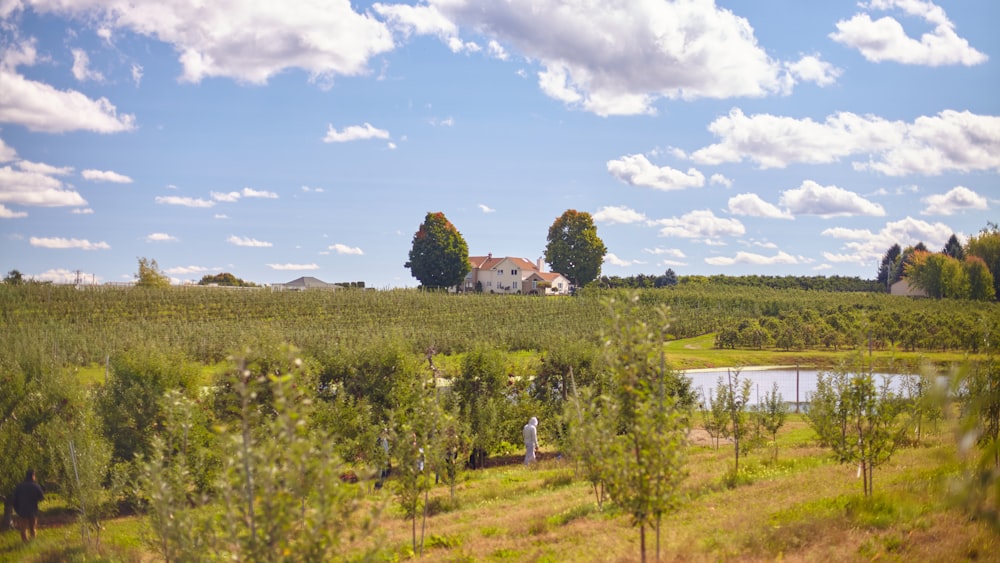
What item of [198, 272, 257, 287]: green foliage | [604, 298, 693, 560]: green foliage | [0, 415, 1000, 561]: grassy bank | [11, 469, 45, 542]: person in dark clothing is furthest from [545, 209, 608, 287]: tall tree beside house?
[604, 298, 693, 560]: green foliage

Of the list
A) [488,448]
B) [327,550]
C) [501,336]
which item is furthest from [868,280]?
[327,550]

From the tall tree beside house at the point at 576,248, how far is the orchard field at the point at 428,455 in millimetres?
54912

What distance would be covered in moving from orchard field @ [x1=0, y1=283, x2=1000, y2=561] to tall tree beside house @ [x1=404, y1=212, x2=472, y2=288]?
45.6 meters

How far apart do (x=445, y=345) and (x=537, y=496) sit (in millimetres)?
31420

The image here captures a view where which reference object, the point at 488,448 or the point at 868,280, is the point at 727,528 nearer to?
the point at 488,448

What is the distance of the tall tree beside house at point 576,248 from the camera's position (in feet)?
357

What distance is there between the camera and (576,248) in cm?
→ 10962

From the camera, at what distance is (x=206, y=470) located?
72.4 ft

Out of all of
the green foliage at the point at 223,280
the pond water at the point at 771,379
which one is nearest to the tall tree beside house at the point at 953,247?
the pond water at the point at 771,379

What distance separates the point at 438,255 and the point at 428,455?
271ft

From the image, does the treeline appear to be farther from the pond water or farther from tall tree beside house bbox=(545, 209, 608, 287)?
the pond water

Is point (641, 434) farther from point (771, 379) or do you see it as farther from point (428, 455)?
point (771, 379)

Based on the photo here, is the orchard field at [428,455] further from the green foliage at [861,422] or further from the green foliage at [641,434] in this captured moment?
the green foliage at [861,422]

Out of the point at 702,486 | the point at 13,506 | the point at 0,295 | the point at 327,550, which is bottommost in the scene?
the point at 13,506
